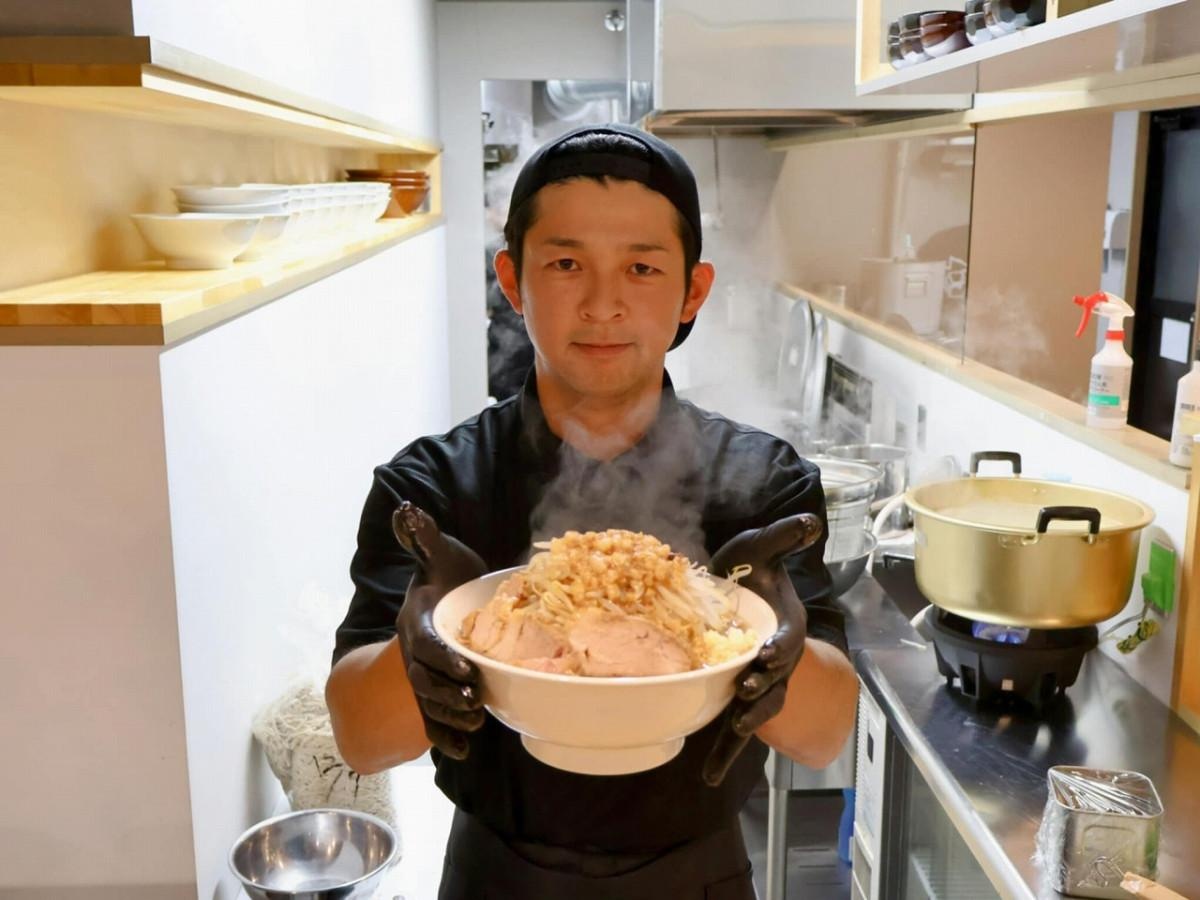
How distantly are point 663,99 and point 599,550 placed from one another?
8.44 feet

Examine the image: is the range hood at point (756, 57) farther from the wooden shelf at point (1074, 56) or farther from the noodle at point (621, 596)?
the noodle at point (621, 596)

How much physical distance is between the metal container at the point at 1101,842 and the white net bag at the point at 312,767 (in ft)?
3.91

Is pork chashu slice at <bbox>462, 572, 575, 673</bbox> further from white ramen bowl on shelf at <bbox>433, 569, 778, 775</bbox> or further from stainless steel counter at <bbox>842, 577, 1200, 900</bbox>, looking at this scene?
stainless steel counter at <bbox>842, 577, 1200, 900</bbox>

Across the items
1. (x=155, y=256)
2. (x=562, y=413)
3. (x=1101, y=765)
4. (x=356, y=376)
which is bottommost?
(x=1101, y=765)

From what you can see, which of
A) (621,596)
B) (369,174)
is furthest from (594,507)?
(369,174)

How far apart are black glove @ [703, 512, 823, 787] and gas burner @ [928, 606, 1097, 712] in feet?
2.82

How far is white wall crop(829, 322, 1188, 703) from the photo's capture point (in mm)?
1976

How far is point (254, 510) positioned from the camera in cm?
216

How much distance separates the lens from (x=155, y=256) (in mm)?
2146

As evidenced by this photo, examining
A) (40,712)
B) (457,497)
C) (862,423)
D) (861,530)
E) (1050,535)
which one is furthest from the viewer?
(862,423)

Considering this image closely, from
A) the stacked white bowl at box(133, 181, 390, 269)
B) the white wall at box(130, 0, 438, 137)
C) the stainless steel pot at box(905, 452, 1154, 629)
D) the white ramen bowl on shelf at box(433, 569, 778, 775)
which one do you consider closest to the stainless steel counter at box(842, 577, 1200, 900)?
the stainless steel pot at box(905, 452, 1154, 629)

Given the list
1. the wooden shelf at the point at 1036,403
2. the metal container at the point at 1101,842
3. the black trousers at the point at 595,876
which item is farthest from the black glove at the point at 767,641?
the wooden shelf at the point at 1036,403

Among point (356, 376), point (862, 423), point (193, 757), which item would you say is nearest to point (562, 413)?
point (193, 757)

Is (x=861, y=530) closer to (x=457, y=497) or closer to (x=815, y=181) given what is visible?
(x=457, y=497)
